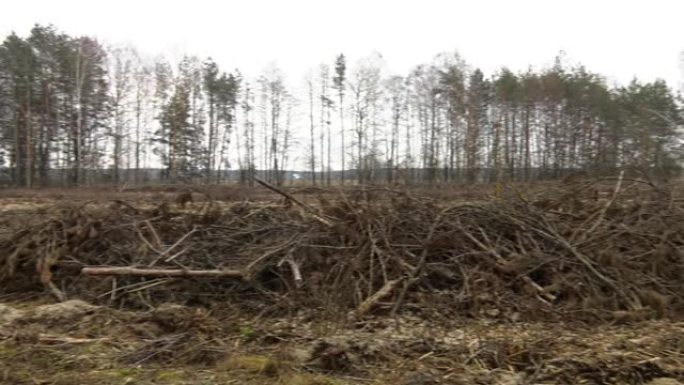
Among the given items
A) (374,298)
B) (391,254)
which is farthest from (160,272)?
(391,254)

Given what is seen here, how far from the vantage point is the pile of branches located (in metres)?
7.43

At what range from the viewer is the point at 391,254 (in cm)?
804

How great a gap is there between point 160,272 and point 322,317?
251 centimetres

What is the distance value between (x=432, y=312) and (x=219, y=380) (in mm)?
3011

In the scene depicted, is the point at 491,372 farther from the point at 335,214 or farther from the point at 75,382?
the point at 335,214

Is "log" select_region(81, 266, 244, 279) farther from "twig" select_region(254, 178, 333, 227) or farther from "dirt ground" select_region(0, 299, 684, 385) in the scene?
"twig" select_region(254, 178, 333, 227)

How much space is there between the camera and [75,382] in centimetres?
493

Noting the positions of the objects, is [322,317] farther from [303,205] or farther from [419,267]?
[303,205]

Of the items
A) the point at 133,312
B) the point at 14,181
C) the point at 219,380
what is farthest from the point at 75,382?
the point at 14,181

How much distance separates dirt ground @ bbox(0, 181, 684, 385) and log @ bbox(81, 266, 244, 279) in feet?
0.59

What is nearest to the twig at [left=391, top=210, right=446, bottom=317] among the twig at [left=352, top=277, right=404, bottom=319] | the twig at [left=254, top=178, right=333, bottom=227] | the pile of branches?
the pile of branches

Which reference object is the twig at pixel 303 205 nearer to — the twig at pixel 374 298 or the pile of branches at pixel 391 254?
the pile of branches at pixel 391 254

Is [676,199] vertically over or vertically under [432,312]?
over

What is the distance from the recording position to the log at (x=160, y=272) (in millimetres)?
7965
